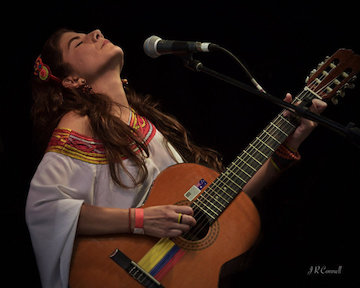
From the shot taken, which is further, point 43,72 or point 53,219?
point 43,72

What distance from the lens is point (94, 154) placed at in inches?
70.8

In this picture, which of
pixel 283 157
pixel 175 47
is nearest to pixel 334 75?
pixel 283 157

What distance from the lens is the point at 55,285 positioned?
63.5 inches

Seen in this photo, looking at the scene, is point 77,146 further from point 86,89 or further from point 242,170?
point 242,170

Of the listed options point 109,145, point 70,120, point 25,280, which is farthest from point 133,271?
point 25,280

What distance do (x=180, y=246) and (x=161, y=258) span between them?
0.33 feet

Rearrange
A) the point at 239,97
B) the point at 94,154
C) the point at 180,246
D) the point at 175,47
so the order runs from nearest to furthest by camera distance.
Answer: the point at 175,47
the point at 180,246
the point at 94,154
the point at 239,97

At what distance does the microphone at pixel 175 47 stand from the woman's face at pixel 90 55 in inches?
21.9

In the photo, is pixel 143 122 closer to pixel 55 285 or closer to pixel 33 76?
pixel 33 76

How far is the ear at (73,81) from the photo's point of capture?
2053 mm

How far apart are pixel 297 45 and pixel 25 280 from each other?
7.35 feet

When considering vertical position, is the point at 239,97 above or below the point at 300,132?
below

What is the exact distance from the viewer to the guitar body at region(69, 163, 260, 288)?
151 centimetres
